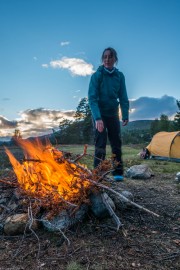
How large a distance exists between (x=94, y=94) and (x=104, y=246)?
134 inches

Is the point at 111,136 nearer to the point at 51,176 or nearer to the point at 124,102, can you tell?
the point at 124,102

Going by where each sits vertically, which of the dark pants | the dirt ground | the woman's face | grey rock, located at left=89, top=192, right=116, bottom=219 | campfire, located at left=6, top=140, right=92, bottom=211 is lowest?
the dirt ground

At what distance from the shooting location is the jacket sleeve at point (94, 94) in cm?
564

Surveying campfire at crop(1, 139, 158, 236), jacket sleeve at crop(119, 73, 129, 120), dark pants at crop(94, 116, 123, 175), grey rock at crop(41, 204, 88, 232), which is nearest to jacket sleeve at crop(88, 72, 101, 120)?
dark pants at crop(94, 116, 123, 175)

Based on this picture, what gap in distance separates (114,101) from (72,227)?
3.25 meters

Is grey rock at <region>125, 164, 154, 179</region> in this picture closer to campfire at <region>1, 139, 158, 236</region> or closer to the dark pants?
the dark pants

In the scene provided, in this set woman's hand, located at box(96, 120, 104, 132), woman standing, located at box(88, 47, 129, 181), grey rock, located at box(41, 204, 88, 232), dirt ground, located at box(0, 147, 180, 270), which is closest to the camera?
dirt ground, located at box(0, 147, 180, 270)

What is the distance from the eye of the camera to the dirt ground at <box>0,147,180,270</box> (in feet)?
9.17

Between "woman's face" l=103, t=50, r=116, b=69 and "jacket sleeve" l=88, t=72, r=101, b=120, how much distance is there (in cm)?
31

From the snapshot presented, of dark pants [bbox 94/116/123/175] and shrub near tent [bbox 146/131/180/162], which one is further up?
dark pants [bbox 94/116/123/175]

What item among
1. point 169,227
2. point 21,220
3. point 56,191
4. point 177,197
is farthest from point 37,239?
point 177,197

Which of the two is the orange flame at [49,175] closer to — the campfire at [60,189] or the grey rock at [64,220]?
the campfire at [60,189]

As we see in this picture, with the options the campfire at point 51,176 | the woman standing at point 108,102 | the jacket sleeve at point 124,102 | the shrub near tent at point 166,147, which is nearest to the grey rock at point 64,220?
the campfire at point 51,176

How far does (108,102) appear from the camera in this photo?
6023 millimetres
